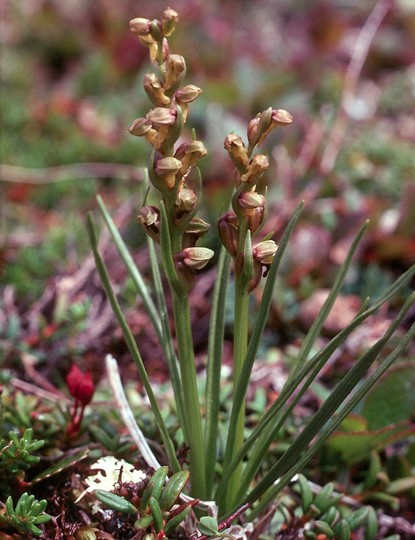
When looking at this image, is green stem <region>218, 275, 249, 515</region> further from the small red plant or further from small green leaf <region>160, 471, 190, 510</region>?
the small red plant

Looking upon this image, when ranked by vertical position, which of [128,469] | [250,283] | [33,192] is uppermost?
[250,283]

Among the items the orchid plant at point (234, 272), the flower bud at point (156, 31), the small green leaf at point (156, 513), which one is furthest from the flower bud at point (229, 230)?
the small green leaf at point (156, 513)

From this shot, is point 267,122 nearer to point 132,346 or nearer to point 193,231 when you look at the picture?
point 193,231

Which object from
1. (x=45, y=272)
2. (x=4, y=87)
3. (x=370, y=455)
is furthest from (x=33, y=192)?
(x=370, y=455)

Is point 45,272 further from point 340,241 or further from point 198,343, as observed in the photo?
point 340,241

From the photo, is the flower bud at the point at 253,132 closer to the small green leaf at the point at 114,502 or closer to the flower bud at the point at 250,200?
the flower bud at the point at 250,200

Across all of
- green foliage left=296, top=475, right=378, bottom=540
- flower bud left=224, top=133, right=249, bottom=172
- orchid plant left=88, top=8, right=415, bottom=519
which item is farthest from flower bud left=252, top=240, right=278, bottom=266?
green foliage left=296, top=475, right=378, bottom=540
